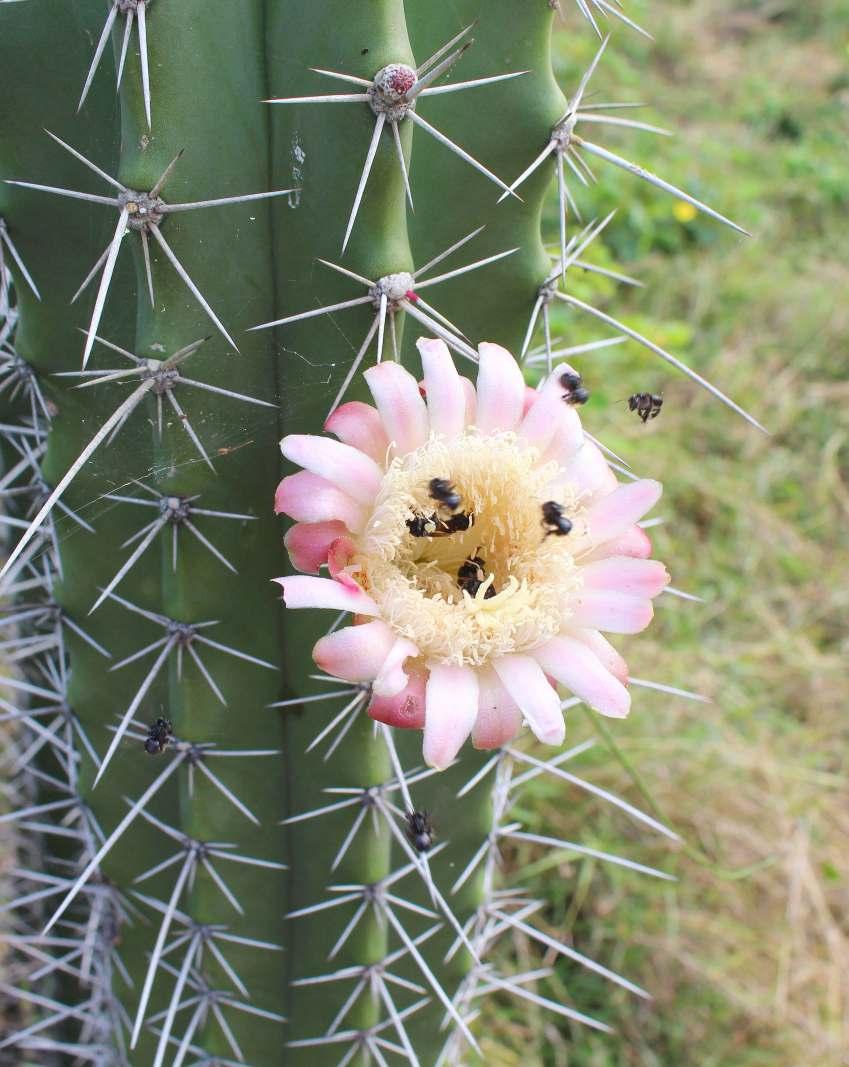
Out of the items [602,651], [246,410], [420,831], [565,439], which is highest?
[246,410]

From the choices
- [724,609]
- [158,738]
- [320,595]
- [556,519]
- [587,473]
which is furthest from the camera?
[724,609]

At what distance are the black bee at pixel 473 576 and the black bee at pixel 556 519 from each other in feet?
0.36

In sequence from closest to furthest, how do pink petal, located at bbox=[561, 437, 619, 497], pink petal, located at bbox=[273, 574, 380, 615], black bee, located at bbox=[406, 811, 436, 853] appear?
pink petal, located at bbox=[273, 574, 380, 615]
pink petal, located at bbox=[561, 437, 619, 497]
black bee, located at bbox=[406, 811, 436, 853]

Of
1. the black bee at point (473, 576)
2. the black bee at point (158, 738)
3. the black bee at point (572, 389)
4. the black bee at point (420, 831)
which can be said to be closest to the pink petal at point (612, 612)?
the black bee at point (473, 576)

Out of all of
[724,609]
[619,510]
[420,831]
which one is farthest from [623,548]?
[724,609]

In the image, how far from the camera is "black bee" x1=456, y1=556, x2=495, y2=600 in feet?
3.67

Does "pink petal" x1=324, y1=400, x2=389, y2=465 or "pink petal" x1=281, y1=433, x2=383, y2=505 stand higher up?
"pink petal" x1=324, y1=400, x2=389, y2=465

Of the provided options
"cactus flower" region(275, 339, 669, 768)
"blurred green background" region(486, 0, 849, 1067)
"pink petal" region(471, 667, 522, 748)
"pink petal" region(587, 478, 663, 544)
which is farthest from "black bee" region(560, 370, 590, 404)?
"blurred green background" region(486, 0, 849, 1067)

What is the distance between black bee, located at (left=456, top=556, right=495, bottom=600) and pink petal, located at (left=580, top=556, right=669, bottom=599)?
4.3 inches

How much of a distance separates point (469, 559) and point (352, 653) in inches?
10.1

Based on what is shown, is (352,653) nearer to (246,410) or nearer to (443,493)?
(443,493)

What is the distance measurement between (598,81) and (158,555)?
4440 millimetres

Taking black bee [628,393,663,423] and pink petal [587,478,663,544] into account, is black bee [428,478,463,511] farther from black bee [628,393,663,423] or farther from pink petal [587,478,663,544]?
black bee [628,393,663,423]

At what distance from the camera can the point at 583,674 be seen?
1.00m
